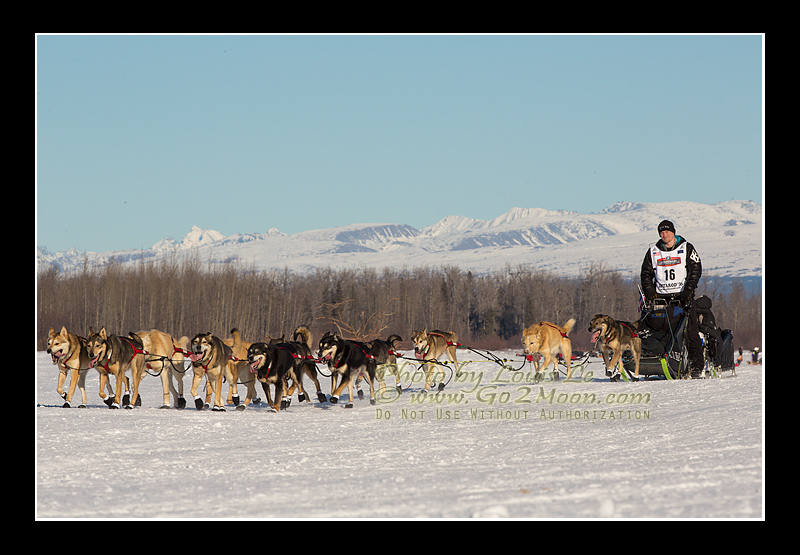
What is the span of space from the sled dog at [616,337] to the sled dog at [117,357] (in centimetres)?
632

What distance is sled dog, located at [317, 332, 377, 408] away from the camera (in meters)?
10.6

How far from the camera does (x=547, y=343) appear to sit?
1318 cm

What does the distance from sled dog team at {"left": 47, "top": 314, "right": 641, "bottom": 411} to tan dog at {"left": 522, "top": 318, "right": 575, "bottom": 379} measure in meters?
1.06

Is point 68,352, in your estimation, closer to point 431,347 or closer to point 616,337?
point 431,347

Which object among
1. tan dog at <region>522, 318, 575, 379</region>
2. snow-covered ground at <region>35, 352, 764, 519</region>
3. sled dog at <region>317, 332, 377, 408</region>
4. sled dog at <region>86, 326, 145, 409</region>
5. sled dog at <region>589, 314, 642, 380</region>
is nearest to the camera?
snow-covered ground at <region>35, 352, 764, 519</region>

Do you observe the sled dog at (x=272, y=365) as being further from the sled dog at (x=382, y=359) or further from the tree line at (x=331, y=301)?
the tree line at (x=331, y=301)

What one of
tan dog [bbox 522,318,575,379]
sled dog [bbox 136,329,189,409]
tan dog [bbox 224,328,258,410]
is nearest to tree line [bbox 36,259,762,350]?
tan dog [bbox 522,318,575,379]

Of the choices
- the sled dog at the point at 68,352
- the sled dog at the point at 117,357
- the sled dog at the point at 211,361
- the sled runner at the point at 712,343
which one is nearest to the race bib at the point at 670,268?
the sled runner at the point at 712,343

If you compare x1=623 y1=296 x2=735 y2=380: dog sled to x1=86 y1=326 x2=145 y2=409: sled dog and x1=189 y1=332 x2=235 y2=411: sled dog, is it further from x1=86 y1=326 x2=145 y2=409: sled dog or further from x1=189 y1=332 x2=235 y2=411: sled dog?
x1=86 y1=326 x2=145 y2=409: sled dog

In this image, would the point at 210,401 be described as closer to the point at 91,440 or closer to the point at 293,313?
the point at 91,440

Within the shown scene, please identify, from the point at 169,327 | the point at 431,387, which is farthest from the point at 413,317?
the point at 431,387

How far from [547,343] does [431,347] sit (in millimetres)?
1854

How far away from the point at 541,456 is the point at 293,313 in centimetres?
4787

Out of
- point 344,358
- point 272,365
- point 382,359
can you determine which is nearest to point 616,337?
point 382,359
